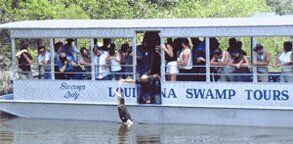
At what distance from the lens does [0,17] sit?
25.8 metres

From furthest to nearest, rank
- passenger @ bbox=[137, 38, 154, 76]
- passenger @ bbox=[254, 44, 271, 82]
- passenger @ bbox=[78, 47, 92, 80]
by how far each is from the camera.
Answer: passenger @ bbox=[78, 47, 92, 80]
passenger @ bbox=[137, 38, 154, 76]
passenger @ bbox=[254, 44, 271, 82]

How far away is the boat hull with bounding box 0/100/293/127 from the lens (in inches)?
679

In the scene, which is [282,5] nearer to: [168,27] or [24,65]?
[24,65]

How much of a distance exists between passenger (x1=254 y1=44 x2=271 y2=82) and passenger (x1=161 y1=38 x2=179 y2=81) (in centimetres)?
184

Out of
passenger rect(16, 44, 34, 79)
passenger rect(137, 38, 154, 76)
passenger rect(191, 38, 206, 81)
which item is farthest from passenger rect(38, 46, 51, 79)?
passenger rect(191, 38, 206, 81)

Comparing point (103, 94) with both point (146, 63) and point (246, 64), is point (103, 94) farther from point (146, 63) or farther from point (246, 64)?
point (246, 64)

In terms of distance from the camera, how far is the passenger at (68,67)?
1911cm

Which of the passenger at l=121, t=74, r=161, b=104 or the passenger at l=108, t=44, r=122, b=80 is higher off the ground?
the passenger at l=108, t=44, r=122, b=80

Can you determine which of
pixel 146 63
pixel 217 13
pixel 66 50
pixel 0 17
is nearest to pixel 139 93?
pixel 146 63

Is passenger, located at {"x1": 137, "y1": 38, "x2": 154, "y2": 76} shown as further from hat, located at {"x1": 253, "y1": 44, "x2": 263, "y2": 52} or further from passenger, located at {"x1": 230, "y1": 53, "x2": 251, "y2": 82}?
hat, located at {"x1": 253, "y1": 44, "x2": 263, "y2": 52}

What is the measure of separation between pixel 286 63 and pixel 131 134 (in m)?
3.61

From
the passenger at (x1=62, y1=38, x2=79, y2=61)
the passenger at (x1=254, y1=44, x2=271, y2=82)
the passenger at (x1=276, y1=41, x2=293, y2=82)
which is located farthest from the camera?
the passenger at (x1=62, y1=38, x2=79, y2=61)

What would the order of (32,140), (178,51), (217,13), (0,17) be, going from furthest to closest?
1. (217,13)
2. (0,17)
3. (178,51)
4. (32,140)

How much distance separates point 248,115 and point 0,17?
436 inches
